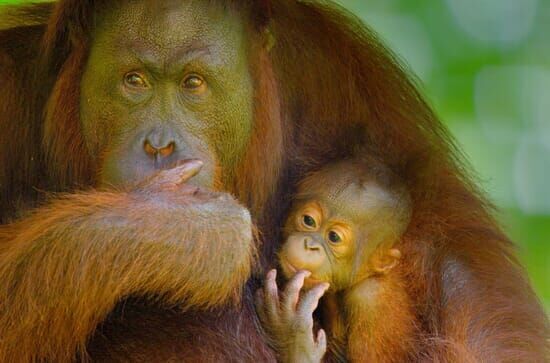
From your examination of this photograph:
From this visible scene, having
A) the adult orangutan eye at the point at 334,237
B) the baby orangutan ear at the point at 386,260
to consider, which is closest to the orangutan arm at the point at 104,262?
the adult orangutan eye at the point at 334,237

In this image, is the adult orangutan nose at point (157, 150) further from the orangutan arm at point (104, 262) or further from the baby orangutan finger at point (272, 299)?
the baby orangutan finger at point (272, 299)

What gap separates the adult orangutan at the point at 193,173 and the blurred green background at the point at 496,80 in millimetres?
1703

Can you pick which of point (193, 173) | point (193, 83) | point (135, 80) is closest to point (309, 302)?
point (193, 173)

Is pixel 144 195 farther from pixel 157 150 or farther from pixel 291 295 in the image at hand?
pixel 291 295

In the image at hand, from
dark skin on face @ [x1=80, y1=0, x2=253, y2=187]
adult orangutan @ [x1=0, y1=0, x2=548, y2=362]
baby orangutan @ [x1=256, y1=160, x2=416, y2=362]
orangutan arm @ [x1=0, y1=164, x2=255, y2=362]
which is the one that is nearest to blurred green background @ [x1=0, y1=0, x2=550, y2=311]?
adult orangutan @ [x1=0, y1=0, x2=548, y2=362]

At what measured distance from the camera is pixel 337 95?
5.22 meters

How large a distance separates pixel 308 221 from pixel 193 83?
787 millimetres

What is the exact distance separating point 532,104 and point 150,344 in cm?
371

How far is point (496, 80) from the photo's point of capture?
7359 millimetres

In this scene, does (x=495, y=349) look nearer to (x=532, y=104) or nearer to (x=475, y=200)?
(x=475, y=200)

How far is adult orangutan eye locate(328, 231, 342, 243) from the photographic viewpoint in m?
4.89

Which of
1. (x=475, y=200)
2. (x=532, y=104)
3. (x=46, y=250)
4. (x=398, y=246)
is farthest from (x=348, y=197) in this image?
(x=532, y=104)

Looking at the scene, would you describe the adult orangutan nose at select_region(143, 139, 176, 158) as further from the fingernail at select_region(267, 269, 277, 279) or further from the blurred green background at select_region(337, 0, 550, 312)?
the blurred green background at select_region(337, 0, 550, 312)

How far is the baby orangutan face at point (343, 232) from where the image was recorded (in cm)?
482
